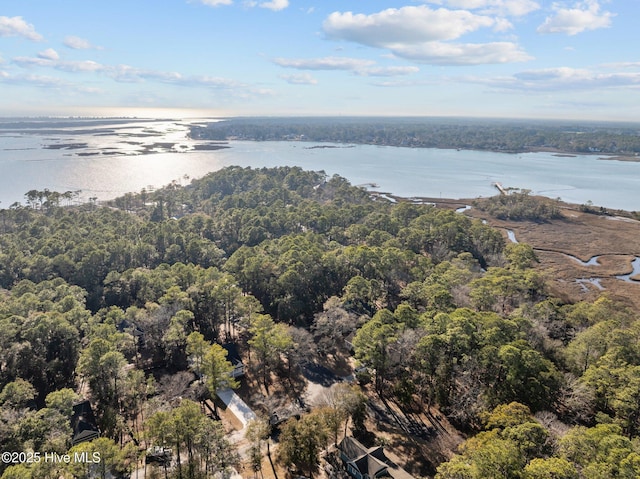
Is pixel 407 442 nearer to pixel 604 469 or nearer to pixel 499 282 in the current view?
pixel 604 469

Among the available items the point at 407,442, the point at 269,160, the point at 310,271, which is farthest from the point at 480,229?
the point at 269,160

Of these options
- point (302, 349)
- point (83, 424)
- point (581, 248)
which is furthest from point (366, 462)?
point (581, 248)

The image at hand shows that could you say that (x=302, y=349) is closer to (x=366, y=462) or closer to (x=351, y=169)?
(x=366, y=462)

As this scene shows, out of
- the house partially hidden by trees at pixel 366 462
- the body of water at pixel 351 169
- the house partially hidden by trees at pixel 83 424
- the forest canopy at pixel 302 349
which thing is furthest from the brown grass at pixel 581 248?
the house partially hidden by trees at pixel 83 424

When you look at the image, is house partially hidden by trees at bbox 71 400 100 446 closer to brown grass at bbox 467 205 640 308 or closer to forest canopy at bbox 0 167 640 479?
forest canopy at bbox 0 167 640 479

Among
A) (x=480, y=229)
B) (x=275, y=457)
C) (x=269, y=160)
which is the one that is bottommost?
(x=275, y=457)

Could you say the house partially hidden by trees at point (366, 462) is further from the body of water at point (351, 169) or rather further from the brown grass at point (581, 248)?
the body of water at point (351, 169)
